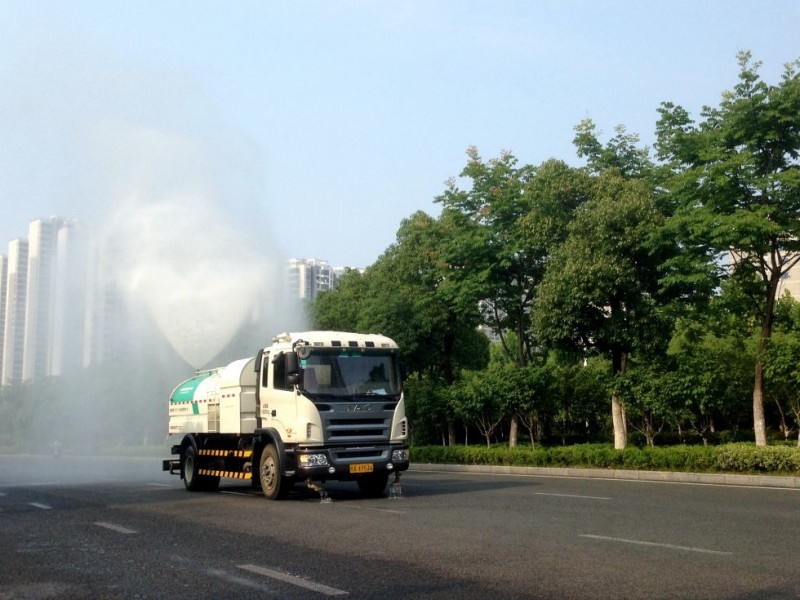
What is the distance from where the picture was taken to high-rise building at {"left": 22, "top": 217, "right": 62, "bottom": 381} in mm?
42375

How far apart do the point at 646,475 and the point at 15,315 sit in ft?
136

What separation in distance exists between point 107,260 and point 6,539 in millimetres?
28045

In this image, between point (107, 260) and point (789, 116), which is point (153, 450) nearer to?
point (107, 260)

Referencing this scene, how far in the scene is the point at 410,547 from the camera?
947 cm

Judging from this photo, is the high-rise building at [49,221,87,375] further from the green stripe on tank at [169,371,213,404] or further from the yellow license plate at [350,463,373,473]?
the yellow license plate at [350,463,373,473]

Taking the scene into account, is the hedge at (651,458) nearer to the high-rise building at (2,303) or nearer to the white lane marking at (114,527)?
the white lane marking at (114,527)

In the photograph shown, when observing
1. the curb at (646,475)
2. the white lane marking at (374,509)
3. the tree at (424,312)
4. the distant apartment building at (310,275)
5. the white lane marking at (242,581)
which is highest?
the distant apartment building at (310,275)

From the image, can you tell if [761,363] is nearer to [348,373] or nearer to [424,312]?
[348,373]

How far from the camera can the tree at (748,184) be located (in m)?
21.5

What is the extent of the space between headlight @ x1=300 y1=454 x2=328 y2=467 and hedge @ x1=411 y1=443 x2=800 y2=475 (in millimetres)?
11488

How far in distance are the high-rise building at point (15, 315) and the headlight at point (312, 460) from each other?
4025cm

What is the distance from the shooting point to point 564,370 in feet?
126

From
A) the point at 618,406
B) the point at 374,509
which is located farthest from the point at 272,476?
the point at 618,406

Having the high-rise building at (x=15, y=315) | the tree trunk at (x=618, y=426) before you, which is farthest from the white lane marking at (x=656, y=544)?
the high-rise building at (x=15, y=315)
